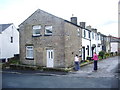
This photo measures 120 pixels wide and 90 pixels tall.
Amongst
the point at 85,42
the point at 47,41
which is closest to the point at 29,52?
the point at 47,41

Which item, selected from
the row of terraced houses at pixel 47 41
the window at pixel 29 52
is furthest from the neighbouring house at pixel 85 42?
→ the window at pixel 29 52

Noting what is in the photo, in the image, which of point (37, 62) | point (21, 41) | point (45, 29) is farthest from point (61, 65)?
point (21, 41)

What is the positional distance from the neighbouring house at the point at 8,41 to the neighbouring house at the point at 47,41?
788cm

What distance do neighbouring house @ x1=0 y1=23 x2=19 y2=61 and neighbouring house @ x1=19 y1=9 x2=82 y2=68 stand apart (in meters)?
7.88

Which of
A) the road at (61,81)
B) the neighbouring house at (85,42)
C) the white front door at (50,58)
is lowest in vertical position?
the road at (61,81)

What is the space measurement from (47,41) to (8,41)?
12909mm

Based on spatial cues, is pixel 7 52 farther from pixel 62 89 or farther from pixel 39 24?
pixel 62 89

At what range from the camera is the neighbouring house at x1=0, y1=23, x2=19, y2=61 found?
3106 cm

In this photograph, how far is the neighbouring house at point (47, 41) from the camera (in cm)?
2205

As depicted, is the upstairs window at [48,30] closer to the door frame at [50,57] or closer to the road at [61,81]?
the door frame at [50,57]

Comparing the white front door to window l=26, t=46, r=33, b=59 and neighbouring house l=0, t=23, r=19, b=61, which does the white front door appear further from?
neighbouring house l=0, t=23, r=19, b=61

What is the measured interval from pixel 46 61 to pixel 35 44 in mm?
2843

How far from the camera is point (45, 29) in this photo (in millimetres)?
23203

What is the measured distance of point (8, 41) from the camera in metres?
32.9
